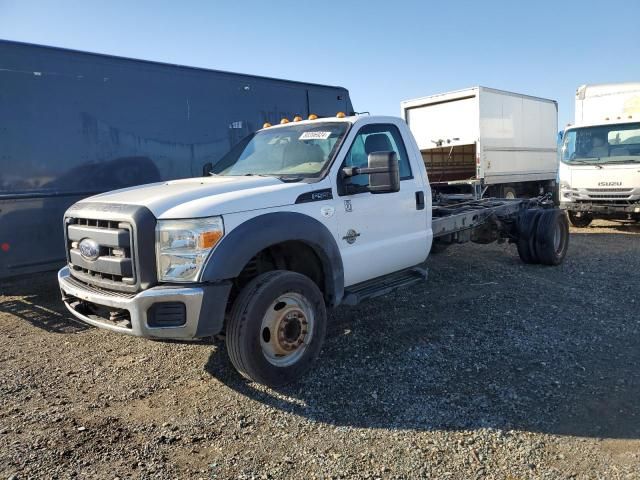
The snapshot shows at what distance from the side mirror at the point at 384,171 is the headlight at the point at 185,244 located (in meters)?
1.40

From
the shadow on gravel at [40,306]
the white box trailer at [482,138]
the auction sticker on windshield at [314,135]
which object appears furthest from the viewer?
the white box trailer at [482,138]

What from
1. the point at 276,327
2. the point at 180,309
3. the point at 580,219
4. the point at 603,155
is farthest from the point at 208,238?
the point at 580,219

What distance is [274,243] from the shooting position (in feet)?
12.6

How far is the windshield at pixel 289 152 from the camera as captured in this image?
4598 mm

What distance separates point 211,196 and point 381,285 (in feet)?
6.37

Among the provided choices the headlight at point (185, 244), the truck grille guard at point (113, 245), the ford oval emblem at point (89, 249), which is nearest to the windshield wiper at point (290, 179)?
the headlight at point (185, 244)

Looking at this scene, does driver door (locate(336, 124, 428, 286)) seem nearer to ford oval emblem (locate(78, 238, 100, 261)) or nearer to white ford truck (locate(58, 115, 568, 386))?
white ford truck (locate(58, 115, 568, 386))

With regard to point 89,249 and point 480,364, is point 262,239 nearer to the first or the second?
point 89,249

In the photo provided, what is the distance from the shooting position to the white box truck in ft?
37.7

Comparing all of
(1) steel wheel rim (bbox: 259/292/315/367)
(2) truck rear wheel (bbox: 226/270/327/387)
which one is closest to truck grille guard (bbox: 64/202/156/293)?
(2) truck rear wheel (bbox: 226/270/327/387)

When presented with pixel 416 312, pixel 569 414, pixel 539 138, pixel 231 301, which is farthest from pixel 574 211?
pixel 231 301

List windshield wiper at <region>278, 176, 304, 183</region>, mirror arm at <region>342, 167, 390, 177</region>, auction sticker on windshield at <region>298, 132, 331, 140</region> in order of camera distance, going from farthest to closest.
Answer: auction sticker on windshield at <region>298, 132, 331, 140</region>, windshield wiper at <region>278, 176, 304, 183</region>, mirror arm at <region>342, 167, 390, 177</region>

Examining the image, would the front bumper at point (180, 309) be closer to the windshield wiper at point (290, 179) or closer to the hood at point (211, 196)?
the hood at point (211, 196)

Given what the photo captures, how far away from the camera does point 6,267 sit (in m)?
5.88
